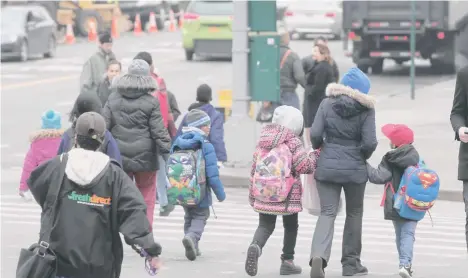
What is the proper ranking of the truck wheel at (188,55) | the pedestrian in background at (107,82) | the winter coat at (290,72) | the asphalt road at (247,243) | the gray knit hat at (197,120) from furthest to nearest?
the truck wheel at (188,55), the winter coat at (290,72), the pedestrian in background at (107,82), the gray knit hat at (197,120), the asphalt road at (247,243)

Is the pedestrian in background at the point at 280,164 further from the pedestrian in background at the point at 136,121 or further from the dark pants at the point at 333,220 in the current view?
the pedestrian in background at the point at 136,121

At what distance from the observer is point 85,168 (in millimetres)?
6793

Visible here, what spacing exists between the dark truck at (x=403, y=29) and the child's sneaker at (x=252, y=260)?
1962cm

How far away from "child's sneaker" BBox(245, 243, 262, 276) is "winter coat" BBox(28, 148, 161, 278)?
3013 millimetres

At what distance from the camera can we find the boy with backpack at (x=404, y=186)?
9.73 meters

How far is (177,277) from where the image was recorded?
10016 mm

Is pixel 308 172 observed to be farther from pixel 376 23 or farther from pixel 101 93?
pixel 376 23

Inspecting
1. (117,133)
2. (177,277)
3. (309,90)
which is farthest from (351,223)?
(309,90)

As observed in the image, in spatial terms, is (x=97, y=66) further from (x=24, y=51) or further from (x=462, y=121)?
(x=24, y=51)

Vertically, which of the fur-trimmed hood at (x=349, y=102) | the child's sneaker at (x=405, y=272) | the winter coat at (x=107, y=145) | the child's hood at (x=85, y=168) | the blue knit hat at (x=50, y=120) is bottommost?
the child's sneaker at (x=405, y=272)

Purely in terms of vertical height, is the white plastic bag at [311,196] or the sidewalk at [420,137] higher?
the white plastic bag at [311,196]

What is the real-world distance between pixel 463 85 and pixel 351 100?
1006mm

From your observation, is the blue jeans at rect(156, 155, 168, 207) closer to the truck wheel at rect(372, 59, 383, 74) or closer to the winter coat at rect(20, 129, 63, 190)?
the winter coat at rect(20, 129, 63, 190)

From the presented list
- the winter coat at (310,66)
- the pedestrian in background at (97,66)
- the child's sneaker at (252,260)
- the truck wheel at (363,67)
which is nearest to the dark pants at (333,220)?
the child's sneaker at (252,260)
